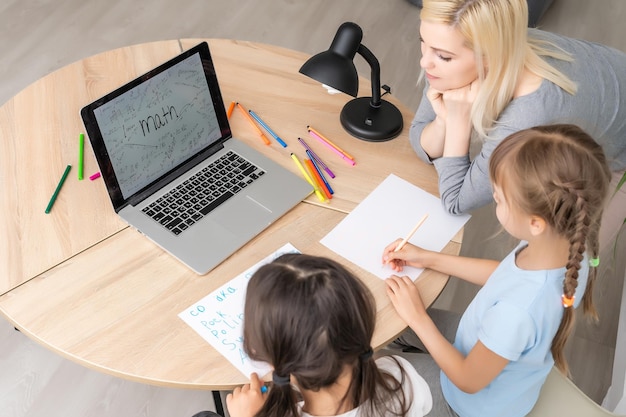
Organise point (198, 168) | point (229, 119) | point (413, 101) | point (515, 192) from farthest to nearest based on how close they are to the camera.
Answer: point (413, 101)
point (229, 119)
point (198, 168)
point (515, 192)

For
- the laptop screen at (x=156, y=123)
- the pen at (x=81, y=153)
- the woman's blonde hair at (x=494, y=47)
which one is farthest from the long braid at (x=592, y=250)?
the pen at (x=81, y=153)

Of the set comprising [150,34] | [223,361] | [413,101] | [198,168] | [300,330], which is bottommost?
[413,101]

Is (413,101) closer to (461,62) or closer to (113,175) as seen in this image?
(461,62)

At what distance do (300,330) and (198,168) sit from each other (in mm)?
658

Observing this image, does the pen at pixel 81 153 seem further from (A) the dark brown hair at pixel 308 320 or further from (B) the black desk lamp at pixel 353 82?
(A) the dark brown hair at pixel 308 320

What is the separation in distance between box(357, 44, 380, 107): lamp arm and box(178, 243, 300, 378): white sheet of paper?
58cm

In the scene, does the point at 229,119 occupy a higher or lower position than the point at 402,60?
higher

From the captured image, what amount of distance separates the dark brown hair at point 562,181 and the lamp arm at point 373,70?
1.58ft

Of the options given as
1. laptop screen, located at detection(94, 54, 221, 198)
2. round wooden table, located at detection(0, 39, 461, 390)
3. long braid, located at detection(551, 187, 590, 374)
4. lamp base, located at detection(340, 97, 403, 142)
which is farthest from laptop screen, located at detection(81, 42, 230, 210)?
long braid, located at detection(551, 187, 590, 374)

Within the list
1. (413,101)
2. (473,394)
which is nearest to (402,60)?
(413,101)

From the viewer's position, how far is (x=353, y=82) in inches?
56.1

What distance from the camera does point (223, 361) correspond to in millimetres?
1157

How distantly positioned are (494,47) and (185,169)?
2.31ft

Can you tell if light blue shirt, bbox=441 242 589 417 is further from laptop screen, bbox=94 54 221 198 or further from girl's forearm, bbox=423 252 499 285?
laptop screen, bbox=94 54 221 198
